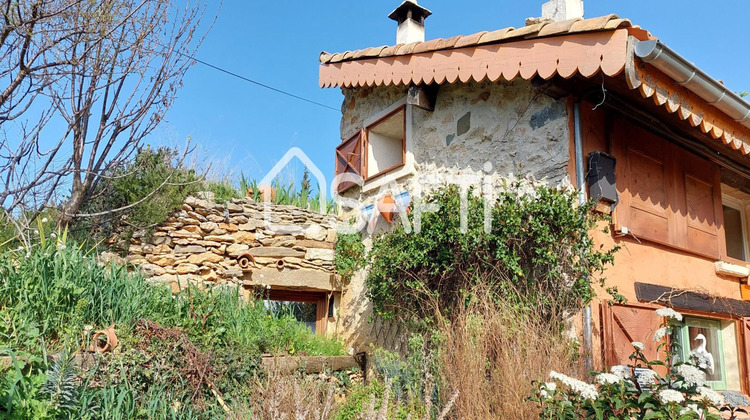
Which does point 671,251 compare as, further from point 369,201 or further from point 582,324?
point 369,201

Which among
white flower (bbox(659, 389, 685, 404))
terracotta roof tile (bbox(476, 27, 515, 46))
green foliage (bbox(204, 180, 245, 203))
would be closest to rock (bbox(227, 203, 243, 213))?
green foliage (bbox(204, 180, 245, 203))

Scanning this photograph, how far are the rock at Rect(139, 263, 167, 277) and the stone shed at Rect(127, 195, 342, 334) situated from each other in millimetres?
12

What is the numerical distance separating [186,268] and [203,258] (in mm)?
256

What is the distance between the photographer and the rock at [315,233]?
28.6 ft

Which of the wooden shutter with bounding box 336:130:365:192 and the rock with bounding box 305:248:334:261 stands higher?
the wooden shutter with bounding box 336:130:365:192

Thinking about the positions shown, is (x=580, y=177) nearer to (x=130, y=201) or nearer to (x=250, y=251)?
(x=250, y=251)

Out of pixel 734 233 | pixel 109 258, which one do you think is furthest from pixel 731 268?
pixel 109 258

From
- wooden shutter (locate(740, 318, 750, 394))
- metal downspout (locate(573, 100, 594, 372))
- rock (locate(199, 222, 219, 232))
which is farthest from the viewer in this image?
rock (locate(199, 222, 219, 232))

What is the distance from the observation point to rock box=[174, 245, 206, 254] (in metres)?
7.99

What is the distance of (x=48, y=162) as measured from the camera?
5.67 metres

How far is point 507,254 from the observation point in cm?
594

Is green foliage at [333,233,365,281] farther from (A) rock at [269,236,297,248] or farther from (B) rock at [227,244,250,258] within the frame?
(B) rock at [227,244,250,258]

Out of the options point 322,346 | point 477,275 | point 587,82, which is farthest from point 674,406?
point 322,346

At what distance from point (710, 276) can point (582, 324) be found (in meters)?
2.62
